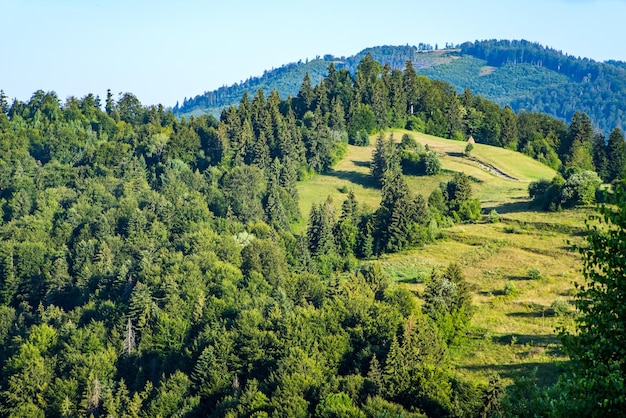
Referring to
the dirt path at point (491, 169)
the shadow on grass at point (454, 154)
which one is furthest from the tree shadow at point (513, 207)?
the shadow on grass at point (454, 154)

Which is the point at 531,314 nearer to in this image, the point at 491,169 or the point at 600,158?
the point at 491,169

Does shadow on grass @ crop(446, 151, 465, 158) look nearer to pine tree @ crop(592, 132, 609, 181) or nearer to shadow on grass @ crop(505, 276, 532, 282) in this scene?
pine tree @ crop(592, 132, 609, 181)

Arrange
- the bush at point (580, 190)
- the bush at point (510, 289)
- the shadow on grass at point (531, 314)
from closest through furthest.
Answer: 1. the shadow on grass at point (531, 314)
2. the bush at point (510, 289)
3. the bush at point (580, 190)

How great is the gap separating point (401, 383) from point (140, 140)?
123m

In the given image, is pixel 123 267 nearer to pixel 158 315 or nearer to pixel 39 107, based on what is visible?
pixel 158 315

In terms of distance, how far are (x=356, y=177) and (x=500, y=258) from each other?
55.2 metres

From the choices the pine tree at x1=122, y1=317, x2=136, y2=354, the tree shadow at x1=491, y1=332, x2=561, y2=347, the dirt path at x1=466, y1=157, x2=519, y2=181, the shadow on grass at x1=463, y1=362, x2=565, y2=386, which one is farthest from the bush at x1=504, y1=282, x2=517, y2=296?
the dirt path at x1=466, y1=157, x2=519, y2=181

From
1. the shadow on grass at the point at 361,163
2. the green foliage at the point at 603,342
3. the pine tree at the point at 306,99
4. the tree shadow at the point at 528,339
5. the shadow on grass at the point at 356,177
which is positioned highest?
the pine tree at the point at 306,99

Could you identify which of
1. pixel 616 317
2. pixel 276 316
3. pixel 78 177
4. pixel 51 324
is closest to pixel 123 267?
pixel 51 324

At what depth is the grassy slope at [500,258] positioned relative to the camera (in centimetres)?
6025

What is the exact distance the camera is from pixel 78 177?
150m

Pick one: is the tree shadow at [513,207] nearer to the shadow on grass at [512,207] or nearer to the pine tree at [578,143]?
the shadow on grass at [512,207]

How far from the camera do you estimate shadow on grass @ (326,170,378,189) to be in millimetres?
134375

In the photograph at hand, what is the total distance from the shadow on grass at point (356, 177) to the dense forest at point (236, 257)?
3.36m
